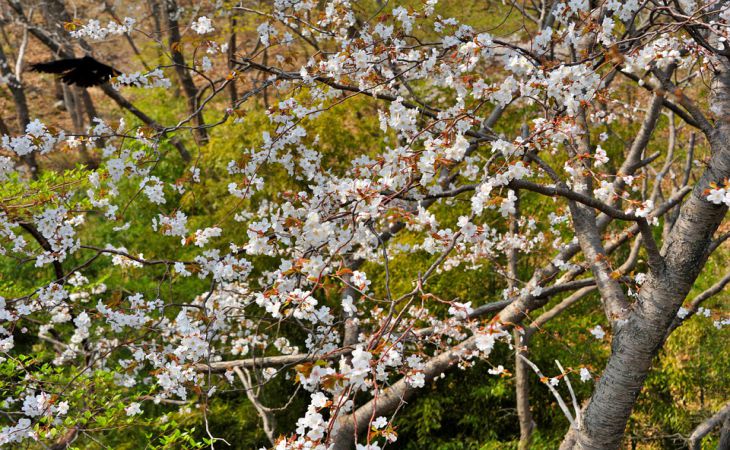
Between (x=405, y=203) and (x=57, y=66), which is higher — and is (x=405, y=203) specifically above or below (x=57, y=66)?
below

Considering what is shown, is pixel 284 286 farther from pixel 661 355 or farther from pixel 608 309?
pixel 661 355

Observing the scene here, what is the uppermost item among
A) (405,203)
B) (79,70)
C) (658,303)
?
(79,70)

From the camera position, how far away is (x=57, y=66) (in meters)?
3.05

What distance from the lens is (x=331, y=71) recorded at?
319cm

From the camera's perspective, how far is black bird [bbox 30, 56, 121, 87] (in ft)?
9.93

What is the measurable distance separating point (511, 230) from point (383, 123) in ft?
8.96

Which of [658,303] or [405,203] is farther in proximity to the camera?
[405,203]

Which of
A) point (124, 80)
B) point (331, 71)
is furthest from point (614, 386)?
point (124, 80)

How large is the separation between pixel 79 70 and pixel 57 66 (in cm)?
10

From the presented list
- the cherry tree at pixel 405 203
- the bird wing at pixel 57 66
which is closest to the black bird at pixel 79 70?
the bird wing at pixel 57 66

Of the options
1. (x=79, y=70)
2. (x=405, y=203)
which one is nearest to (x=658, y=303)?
(x=405, y=203)

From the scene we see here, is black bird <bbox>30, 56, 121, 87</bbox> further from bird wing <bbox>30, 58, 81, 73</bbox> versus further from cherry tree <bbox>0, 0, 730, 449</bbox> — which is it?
cherry tree <bbox>0, 0, 730, 449</bbox>

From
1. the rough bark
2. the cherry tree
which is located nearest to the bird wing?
the cherry tree

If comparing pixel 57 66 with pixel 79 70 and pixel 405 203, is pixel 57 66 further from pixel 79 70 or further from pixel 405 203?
pixel 405 203
